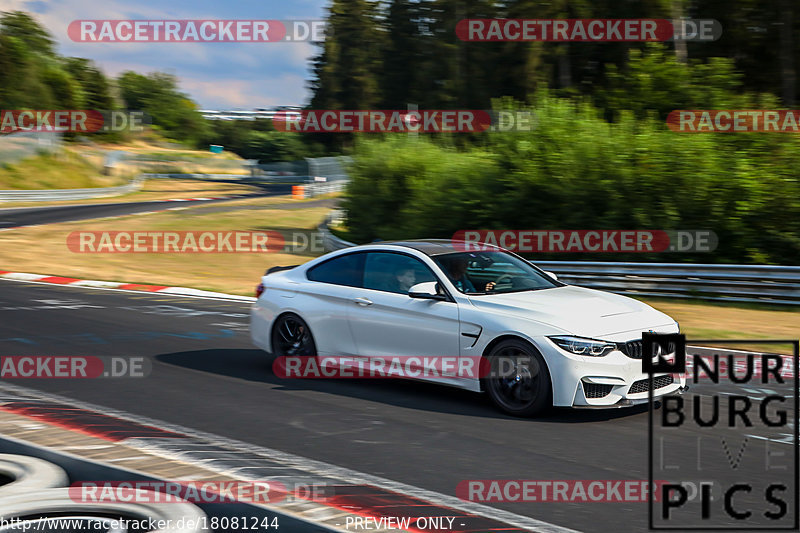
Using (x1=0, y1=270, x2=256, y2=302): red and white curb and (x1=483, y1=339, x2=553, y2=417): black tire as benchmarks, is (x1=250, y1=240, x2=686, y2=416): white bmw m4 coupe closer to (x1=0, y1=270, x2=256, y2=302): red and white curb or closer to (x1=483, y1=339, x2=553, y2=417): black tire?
(x1=483, y1=339, x2=553, y2=417): black tire

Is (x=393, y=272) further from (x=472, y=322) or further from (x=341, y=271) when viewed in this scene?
(x=472, y=322)

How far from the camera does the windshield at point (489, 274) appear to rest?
7.81 m

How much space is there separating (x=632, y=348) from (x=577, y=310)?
566 mm

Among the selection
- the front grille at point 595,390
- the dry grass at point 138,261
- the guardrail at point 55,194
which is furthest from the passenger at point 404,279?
the guardrail at point 55,194

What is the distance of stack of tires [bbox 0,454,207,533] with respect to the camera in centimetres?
411

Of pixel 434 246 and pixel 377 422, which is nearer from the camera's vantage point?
pixel 377 422

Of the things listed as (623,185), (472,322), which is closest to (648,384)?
(472,322)

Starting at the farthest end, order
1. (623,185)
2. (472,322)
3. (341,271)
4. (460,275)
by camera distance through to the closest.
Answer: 1. (623,185)
2. (341,271)
3. (460,275)
4. (472,322)

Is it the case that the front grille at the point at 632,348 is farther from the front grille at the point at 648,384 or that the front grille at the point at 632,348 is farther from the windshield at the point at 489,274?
the windshield at the point at 489,274

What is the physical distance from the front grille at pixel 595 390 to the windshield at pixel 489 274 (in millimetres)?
1343

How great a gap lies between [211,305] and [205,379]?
6.24 meters

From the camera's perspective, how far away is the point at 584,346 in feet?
22.4

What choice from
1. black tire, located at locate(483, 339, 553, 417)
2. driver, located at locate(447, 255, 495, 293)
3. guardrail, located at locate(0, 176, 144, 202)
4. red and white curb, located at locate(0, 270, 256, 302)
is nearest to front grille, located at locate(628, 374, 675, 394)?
black tire, located at locate(483, 339, 553, 417)

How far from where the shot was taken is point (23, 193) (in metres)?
49.1
